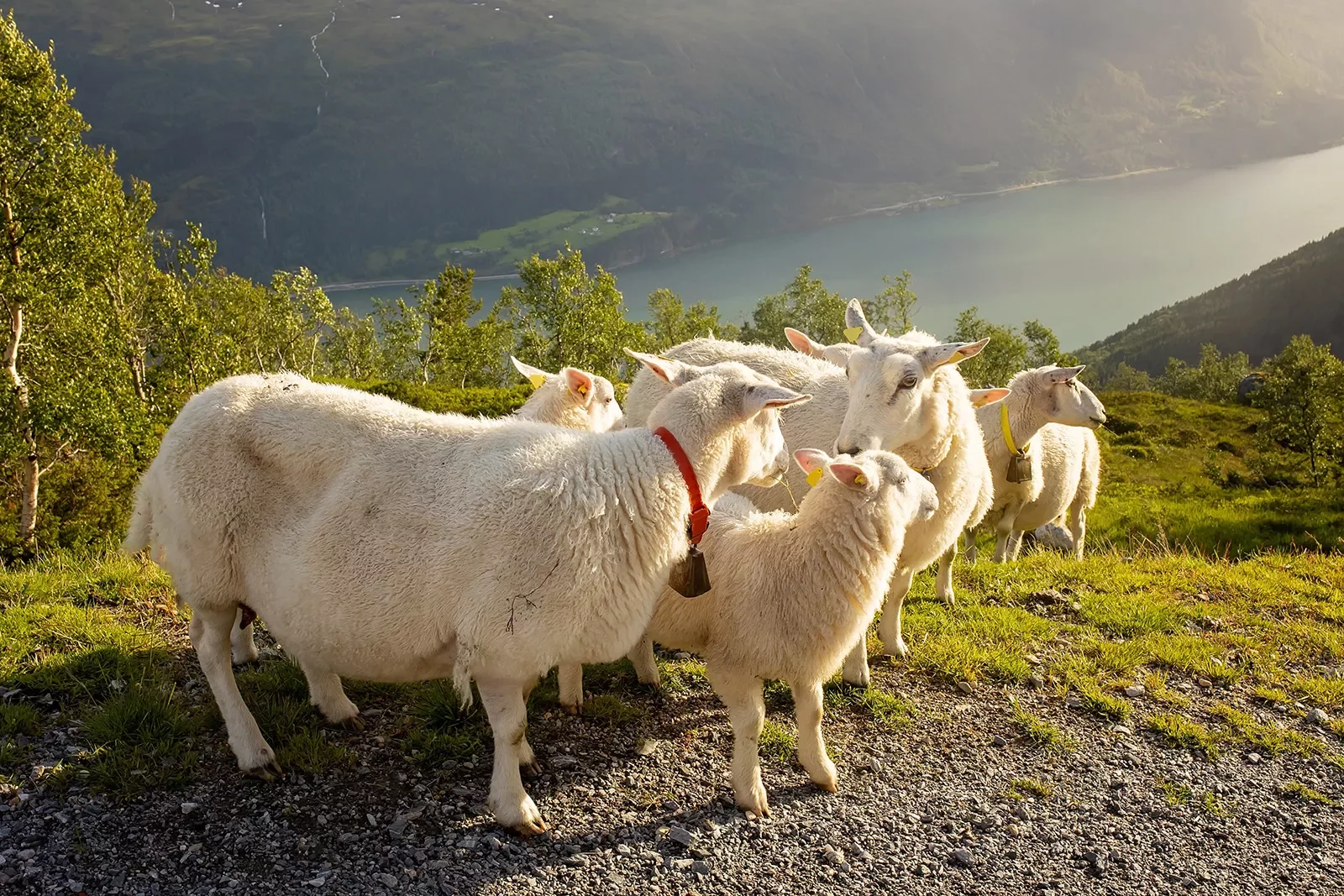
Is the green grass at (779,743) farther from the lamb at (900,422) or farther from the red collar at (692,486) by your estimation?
the red collar at (692,486)

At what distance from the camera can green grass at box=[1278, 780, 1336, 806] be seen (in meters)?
5.74

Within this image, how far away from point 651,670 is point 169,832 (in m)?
3.26

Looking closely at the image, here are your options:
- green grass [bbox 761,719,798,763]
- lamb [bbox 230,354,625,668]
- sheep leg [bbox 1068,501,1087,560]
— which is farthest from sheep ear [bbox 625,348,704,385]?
sheep leg [bbox 1068,501,1087,560]

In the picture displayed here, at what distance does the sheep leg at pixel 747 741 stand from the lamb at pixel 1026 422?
6.41 meters

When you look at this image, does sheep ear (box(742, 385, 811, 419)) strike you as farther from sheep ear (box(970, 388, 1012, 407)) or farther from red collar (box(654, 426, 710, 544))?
sheep ear (box(970, 388, 1012, 407))

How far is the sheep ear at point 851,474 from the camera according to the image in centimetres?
520

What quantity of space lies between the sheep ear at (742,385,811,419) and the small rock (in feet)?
8.03

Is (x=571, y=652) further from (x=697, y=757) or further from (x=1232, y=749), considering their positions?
(x=1232, y=749)

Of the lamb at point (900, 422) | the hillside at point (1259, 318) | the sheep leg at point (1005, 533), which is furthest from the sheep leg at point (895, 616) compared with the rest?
the hillside at point (1259, 318)

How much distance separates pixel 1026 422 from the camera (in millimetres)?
11125

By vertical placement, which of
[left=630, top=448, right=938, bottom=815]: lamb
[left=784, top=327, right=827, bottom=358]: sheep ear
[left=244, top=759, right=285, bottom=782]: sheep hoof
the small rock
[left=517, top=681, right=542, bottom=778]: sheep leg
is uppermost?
[left=784, top=327, right=827, bottom=358]: sheep ear

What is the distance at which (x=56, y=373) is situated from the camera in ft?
66.5

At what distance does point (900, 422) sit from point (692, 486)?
2.42 meters

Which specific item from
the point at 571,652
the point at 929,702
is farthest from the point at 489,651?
the point at 929,702
